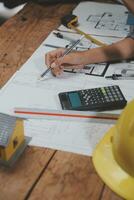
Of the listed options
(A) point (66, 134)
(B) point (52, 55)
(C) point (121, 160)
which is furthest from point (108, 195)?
(B) point (52, 55)

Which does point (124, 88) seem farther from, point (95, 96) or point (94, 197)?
point (94, 197)

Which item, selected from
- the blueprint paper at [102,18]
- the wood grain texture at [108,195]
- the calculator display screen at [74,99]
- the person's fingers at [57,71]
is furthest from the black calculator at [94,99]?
the blueprint paper at [102,18]

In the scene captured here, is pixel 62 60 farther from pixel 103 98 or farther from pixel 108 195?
pixel 108 195

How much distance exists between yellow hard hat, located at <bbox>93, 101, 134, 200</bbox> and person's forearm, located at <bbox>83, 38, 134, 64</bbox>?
16.3 inches

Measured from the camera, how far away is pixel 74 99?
3.02 feet

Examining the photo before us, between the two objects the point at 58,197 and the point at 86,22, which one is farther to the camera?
the point at 86,22

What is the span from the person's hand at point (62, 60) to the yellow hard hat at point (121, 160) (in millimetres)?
375

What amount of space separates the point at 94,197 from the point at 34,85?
0.42 m

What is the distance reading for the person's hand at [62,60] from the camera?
108 centimetres

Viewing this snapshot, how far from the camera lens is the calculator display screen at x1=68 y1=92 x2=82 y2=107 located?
90 cm

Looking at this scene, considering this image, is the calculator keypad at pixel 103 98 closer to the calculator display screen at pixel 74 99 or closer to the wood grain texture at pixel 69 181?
the calculator display screen at pixel 74 99

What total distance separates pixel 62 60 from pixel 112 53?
17cm

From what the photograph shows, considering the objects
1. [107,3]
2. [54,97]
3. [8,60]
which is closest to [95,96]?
[54,97]

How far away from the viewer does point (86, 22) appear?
1403mm
